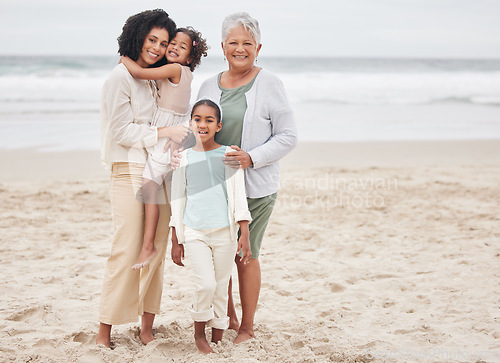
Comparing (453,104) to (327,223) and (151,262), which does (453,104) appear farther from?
(151,262)

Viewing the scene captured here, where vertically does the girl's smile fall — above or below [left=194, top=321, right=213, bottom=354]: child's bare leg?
above

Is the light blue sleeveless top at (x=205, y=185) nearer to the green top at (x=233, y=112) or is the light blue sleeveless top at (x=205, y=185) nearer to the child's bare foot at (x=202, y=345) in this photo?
the green top at (x=233, y=112)

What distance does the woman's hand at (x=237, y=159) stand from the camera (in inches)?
102

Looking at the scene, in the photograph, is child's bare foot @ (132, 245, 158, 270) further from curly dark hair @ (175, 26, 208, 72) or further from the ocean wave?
the ocean wave

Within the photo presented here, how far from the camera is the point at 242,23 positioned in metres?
2.63

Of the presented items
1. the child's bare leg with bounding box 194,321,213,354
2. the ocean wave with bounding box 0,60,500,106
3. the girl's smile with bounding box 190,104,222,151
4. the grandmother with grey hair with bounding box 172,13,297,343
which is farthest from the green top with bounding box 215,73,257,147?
the ocean wave with bounding box 0,60,500,106

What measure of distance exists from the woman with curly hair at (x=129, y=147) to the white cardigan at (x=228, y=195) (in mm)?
149

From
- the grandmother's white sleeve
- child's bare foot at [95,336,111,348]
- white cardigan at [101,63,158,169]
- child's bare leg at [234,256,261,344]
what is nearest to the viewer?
white cardigan at [101,63,158,169]

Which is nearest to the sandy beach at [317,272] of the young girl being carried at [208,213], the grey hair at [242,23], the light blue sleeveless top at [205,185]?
the young girl being carried at [208,213]

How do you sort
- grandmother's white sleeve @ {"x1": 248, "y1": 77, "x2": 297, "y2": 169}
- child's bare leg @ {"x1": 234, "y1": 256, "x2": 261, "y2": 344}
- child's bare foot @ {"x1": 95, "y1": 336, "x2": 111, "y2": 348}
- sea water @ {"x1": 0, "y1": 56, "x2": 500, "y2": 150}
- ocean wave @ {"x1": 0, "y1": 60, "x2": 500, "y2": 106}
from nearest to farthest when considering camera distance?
1. grandmother's white sleeve @ {"x1": 248, "y1": 77, "x2": 297, "y2": 169}
2. child's bare foot @ {"x1": 95, "y1": 336, "x2": 111, "y2": 348}
3. child's bare leg @ {"x1": 234, "y1": 256, "x2": 261, "y2": 344}
4. sea water @ {"x1": 0, "y1": 56, "x2": 500, "y2": 150}
5. ocean wave @ {"x1": 0, "y1": 60, "x2": 500, "y2": 106}

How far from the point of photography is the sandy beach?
284 centimetres

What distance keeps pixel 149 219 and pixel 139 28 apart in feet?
→ 3.31

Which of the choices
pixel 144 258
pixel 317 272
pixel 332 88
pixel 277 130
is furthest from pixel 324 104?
pixel 144 258

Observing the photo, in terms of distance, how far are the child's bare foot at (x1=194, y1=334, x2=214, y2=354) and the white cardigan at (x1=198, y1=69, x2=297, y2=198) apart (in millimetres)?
824
